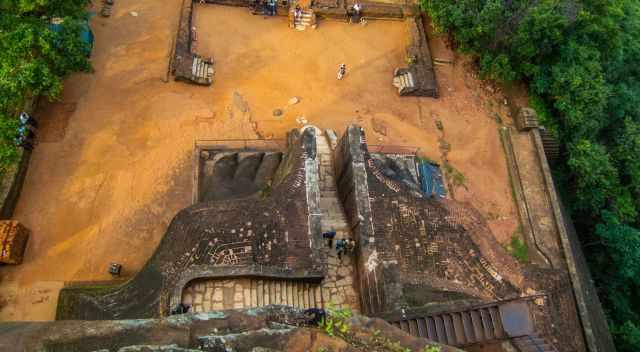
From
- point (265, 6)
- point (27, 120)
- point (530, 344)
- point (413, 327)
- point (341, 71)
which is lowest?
point (530, 344)

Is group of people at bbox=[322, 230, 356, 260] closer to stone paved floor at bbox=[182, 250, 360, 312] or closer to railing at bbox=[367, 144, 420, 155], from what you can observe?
stone paved floor at bbox=[182, 250, 360, 312]

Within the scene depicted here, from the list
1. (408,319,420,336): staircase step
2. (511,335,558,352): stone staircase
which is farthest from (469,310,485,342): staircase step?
(408,319,420,336): staircase step

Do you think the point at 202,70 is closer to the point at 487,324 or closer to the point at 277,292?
the point at 277,292

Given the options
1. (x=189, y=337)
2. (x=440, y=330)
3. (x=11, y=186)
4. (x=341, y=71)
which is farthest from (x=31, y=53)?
(x=440, y=330)

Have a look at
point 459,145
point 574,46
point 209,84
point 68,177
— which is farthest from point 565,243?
point 68,177

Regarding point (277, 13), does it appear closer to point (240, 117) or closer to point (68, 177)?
point (240, 117)

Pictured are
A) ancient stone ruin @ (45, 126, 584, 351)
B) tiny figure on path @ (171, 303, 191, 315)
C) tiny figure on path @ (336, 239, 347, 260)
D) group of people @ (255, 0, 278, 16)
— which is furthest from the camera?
group of people @ (255, 0, 278, 16)
